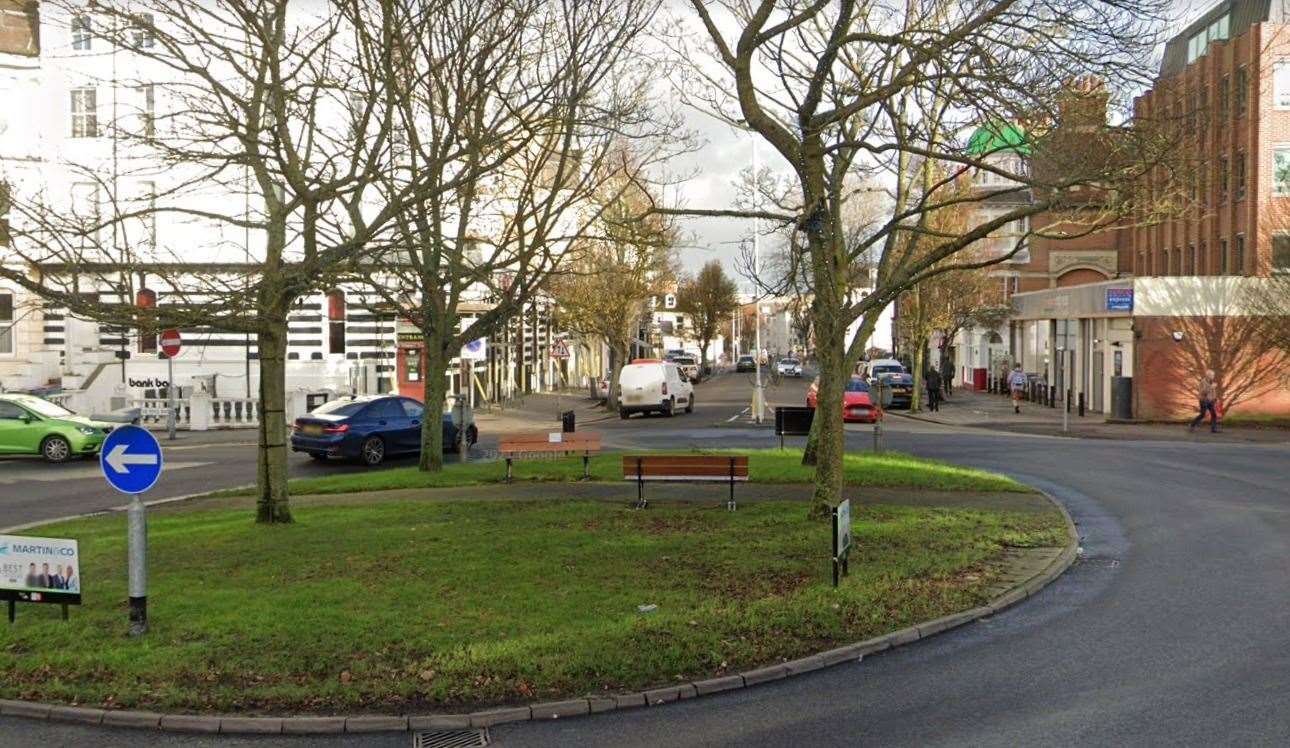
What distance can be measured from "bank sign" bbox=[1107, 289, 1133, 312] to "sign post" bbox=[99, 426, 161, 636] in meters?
33.2

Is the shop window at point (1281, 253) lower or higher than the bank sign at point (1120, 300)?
higher

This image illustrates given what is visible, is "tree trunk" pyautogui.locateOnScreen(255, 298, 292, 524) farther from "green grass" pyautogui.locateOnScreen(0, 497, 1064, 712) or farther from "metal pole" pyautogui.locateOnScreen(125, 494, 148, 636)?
"metal pole" pyautogui.locateOnScreen(125, 494, 148, 636)

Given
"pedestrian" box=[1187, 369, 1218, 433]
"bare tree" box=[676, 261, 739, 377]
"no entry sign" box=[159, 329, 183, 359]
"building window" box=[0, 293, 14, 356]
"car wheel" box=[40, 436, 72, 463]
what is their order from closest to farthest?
"car wheel" box=[40, 436, 72, 463], "no entry sign" box=[159, 329, 183, 359], "pedestrian" box=[1187, 369, 1218, 433], "building window" box=[0, 293, 14, 356], "bare tree" box=[676, 261, 739, 377]

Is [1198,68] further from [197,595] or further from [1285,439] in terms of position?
[197,595]

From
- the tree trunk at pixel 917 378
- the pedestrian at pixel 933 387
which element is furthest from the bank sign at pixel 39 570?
the tree trunk at pixel 917 378

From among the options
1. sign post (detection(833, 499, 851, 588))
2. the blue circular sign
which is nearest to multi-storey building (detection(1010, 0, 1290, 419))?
sign post (detection(833, 499, 851, 588))

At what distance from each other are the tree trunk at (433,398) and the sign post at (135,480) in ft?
33.1

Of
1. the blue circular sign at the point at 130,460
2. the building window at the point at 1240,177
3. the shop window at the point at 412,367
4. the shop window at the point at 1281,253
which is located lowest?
the blue circular sign at the point at 130,460

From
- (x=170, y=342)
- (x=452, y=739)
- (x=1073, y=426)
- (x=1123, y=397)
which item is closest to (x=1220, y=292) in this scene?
(x=1123, y=397)

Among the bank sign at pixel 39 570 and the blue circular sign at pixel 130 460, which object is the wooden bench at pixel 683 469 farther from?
the bank sign at pixel 39 570

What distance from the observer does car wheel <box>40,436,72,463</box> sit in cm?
2344

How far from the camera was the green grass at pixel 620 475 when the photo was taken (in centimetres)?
1798

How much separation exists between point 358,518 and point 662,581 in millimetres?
5544

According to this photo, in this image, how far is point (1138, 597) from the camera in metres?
10.4
